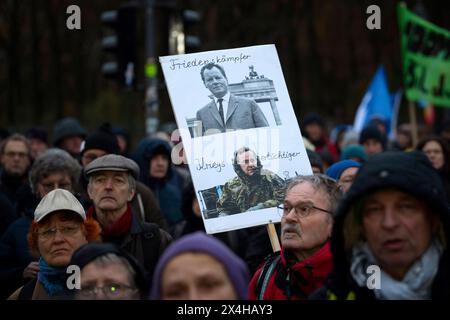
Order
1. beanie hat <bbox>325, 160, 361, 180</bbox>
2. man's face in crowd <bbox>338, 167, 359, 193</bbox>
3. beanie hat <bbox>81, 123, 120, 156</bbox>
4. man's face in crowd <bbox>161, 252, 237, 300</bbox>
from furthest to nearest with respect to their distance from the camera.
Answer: beanie hat <bbox>81, 123, 120, 156</bbox>
beanie hat <bbox>325, 160, 361, 180</bbox>
man's face in crowd <bbox>338, 167, 359, 193</bbox>
man's face in crowd <bbox>161, 252, 237, 300</bbox>

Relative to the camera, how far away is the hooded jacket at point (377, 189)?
3791mm

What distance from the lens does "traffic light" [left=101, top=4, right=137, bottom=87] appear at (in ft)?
42.1

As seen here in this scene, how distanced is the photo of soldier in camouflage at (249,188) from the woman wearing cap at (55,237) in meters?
0.81

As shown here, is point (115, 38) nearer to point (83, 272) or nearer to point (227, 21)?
point (83, 272)

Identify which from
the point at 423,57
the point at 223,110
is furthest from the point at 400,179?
the point at 423,57

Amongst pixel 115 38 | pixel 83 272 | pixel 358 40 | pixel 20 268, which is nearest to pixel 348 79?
pixel 358 40

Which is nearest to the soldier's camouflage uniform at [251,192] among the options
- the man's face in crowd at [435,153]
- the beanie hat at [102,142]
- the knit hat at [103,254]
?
the knit hat at [103,254]

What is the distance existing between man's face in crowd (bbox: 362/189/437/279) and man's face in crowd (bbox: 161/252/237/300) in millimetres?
660

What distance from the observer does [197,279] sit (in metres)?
3.51

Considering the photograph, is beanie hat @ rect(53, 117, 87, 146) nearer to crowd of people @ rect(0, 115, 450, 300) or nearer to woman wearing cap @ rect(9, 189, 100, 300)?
crowd of people @ rect(0, 115, 450, 300)

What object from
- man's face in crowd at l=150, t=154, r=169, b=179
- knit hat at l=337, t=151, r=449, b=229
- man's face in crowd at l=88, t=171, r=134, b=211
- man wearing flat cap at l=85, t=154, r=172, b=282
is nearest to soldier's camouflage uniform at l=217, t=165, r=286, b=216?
man wearing flat cap at l=85, t=154, r=172, b=282

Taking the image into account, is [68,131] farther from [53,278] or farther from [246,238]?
[53,278]

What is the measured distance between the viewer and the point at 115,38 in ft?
43.1

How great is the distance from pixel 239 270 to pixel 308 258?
1.29 m
